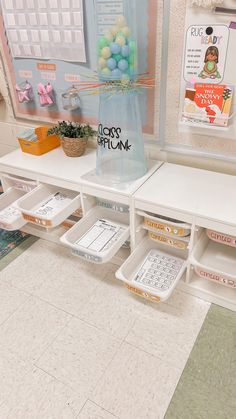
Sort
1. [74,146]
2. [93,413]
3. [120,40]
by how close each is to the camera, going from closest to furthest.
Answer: [93,413] → [120,40] → [74,146]

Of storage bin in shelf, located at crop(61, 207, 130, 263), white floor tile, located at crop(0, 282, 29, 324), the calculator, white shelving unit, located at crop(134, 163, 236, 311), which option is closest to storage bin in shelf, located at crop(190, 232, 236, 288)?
white shelving unit, located at crop(134, 163, 236, 311)

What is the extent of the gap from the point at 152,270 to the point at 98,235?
Answer: 1.07 feet

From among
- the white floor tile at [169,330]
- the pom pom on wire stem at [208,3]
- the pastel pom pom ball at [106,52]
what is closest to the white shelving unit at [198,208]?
the white floor tile at [169,330]

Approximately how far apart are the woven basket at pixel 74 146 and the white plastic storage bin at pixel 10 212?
1.34ft

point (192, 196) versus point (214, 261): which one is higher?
point (192, 196)

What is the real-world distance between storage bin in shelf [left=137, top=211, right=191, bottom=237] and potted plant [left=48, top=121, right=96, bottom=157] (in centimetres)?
55

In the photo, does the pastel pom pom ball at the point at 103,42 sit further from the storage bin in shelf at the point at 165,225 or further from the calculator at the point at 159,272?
the calculator at the point at 159,272

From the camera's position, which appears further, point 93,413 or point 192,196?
point 192,196

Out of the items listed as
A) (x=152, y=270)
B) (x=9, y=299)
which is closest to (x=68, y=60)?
(x=152, y=270)

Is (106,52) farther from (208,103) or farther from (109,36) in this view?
(208,103)

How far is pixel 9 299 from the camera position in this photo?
5.24ft

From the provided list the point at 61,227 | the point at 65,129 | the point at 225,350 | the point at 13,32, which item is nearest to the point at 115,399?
the point at 225,350

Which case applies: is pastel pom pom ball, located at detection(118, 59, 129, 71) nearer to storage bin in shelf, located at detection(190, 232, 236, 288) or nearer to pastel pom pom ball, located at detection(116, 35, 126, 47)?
pastel pom pom ball, located at detection(116, 35, 126, 47)

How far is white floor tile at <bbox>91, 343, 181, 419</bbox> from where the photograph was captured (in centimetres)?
114
